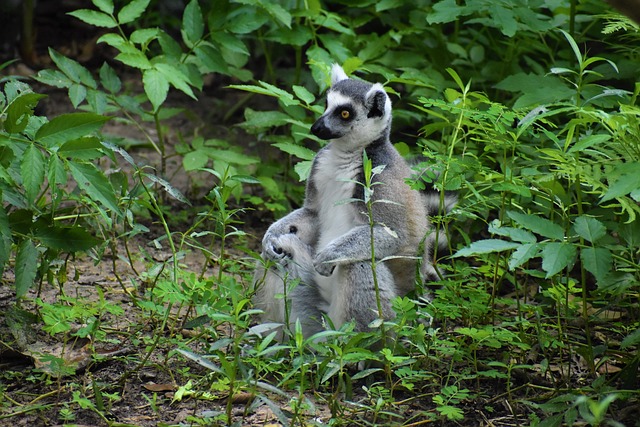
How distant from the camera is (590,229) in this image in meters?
3.38

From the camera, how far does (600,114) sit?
3.45 m

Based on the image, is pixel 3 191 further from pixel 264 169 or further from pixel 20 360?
pixel 264 169

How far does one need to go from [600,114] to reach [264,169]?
3.49 meters

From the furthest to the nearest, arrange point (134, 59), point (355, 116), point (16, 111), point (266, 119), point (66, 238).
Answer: point (266, 119) → point (134, 59) → point (355, 116) → point (66, 238) → point (16, 111)

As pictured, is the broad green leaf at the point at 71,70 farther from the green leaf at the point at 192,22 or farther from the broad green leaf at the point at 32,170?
the broad green leaf at the point at 32,170

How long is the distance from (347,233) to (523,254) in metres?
1.28

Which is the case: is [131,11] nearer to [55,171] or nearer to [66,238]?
[66,238]

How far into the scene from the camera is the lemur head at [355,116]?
14.9ft

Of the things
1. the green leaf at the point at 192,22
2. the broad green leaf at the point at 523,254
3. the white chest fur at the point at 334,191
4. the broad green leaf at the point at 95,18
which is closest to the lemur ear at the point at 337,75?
the white chest fur at the point at 334,191

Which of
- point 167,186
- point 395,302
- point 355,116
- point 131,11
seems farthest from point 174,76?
point 395,302

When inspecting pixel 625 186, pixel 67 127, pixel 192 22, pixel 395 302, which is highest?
pixel 625 186

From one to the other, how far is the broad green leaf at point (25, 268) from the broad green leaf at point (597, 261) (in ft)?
8.10

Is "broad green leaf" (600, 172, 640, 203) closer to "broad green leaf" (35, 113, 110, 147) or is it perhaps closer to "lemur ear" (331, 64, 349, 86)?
"broad green leaf" (35, 113, 110, 147)

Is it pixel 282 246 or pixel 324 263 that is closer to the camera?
pixel 324 263
